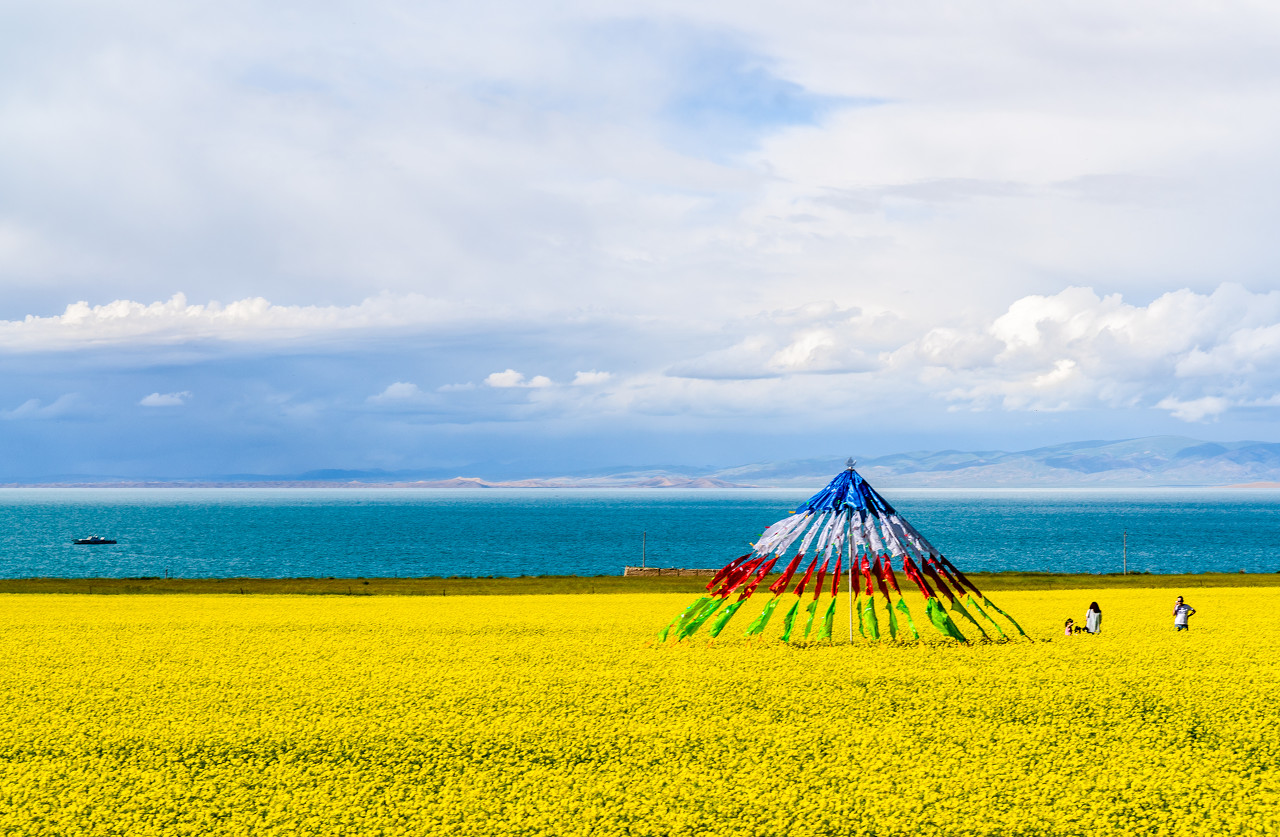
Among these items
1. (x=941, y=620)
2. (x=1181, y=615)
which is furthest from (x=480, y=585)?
(x=1181, y=615)

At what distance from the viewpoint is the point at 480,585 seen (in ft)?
190

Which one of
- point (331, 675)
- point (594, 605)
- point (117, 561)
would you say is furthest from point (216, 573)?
point (331, 675)

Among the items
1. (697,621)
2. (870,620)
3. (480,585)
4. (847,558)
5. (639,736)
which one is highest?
(847,558)

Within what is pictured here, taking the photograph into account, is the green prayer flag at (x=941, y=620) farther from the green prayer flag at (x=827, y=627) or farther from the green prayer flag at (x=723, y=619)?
the green prayer flag at (x=723, y=619)

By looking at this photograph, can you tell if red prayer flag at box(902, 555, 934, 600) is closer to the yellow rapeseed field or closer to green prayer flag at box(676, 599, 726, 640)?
the yellow rapeseed field

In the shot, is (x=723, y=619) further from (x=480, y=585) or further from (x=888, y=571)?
(x=480, y=585)

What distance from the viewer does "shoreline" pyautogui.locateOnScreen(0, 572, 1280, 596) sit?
53719 mm

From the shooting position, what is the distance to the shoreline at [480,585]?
53.7 m

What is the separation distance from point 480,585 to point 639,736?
41.0m

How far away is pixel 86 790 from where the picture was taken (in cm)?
1577

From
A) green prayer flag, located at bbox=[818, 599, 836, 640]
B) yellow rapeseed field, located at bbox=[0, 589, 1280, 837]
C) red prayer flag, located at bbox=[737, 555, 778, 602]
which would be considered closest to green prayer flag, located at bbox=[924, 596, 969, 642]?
yellow rapeseed field, located at bbox=[0, 589, 1280, 837]

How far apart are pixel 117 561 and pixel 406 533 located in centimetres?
5623

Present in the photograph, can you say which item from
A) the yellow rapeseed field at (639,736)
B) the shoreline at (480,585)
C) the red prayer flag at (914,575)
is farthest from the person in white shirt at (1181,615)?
the shoreline at (480,585)

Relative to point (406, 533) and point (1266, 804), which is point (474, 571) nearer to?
point (406, 533)
